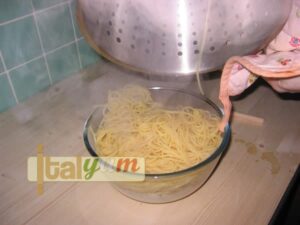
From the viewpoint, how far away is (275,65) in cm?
40

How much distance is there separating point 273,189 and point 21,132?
0.46 metres

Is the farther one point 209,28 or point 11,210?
point 11,210

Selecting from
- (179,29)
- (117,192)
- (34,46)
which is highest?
(179,29)

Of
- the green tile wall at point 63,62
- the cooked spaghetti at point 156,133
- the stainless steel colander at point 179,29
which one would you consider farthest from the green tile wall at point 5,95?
the stainless steel colander at point 179,29

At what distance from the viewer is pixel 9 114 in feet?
2.18

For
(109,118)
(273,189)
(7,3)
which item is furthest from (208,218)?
(7,3)

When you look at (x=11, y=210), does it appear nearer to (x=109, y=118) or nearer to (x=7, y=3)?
(x=109, y=118)

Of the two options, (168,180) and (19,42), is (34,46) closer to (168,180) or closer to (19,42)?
(19,42)

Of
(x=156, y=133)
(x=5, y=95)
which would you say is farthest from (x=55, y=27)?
(x=156, y=133)

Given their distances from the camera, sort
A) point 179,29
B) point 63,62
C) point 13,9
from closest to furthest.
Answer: point 179,29, point 13,9, point 63,62

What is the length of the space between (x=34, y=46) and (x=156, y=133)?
34 cm

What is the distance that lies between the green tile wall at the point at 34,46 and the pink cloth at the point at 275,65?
41 centimetres

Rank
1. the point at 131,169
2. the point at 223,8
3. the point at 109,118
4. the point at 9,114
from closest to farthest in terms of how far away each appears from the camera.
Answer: the point at 223,8
the point at 131,169
the point at 109,118
the point at 9,114

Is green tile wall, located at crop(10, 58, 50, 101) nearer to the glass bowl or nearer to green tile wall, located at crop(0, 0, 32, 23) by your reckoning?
green tile wall, located at crop(0, 0, 32, 23)
